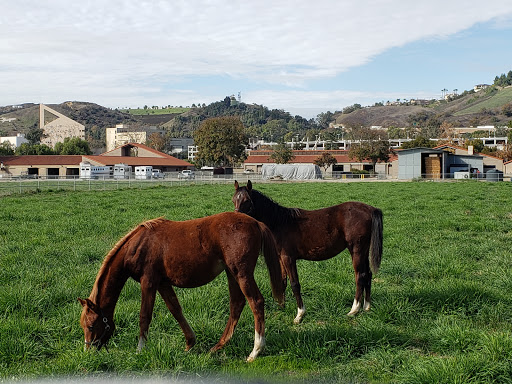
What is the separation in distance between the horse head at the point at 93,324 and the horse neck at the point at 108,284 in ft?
0.28

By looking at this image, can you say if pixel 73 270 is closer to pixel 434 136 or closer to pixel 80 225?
pixel 80 225

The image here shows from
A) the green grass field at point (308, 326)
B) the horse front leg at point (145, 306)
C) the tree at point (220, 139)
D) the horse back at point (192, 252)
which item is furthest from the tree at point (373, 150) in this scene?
the horse front leg at point (145, 306)

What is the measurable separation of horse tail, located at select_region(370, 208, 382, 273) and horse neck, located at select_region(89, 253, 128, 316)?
3382mm

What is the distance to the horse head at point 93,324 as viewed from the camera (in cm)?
453

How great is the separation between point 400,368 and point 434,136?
15740cm

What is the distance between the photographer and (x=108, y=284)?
15.4ft

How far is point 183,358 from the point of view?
4.46 meters

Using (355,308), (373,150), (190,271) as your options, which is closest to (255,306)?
(190,271)

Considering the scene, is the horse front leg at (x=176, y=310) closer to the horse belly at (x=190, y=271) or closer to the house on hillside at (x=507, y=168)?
the horse belly at (x=190, y=271)

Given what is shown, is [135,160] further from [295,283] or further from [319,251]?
[295,283]

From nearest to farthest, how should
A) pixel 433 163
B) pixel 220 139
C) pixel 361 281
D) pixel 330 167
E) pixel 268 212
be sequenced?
1. pixel 361 281
2. pixel 268 212
3. pixel 433 163
4. pixel 220 139
5. pixel 330 167

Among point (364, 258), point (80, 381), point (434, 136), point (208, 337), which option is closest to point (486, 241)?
point (364, 258)

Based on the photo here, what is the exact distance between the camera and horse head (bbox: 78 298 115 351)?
453 centimetres

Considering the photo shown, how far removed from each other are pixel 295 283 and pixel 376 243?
1.31 metres
